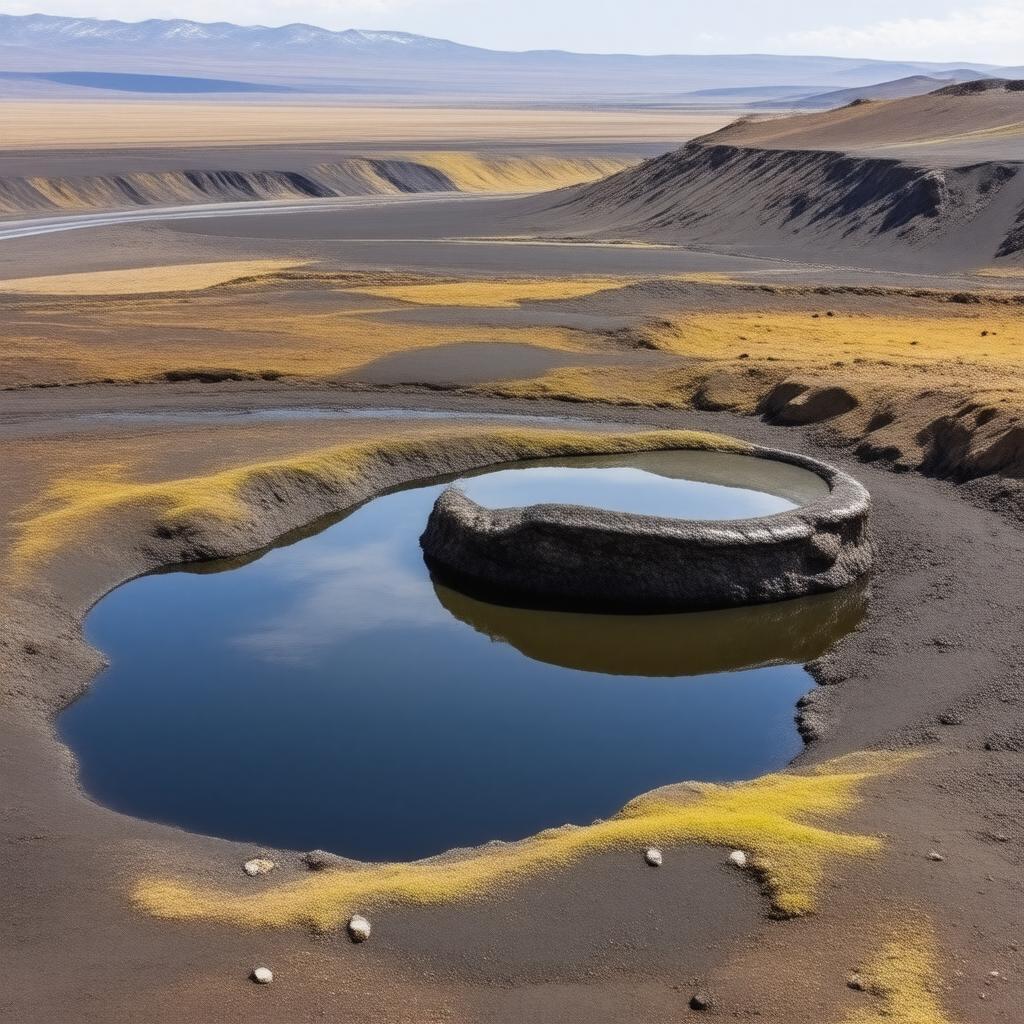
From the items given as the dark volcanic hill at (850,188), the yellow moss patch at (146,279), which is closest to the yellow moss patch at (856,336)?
the dark volcanic hill at (850,188)

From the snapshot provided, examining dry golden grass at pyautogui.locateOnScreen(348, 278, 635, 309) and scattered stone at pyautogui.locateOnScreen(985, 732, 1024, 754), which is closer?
scattered stone at pyautogui.locateOnScreen(985, 732, 1024, 754)

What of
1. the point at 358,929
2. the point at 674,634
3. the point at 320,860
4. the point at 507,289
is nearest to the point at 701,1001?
the point at 358,929

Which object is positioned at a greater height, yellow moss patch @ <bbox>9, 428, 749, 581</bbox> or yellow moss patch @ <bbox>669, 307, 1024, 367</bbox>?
yellow moss patch @ <bbox>669, 307, 1024, 367</bbox>

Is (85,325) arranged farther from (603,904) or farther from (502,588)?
(603,904)

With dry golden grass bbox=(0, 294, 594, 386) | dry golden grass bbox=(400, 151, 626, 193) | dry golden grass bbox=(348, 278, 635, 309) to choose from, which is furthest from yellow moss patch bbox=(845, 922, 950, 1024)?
dry golden grass bbox=(400, 151, 626, 193)

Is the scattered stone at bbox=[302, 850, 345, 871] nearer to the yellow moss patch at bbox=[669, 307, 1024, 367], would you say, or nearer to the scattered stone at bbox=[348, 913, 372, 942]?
the scattered stone at bbox=[348, 913, 372, 942]

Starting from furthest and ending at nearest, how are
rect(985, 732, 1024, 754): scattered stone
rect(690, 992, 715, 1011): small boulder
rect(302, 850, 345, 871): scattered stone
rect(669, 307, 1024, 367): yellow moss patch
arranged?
rect(669, 307, 1024, 367): yellow moss patch → rect(985, 732, 1024, 754): scattered stone → rect(302, 850, 345, 871): scattered stone → rect(690, 992, 715, 1011): small boulder

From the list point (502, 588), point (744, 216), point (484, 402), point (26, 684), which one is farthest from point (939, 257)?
point (26, 684)
